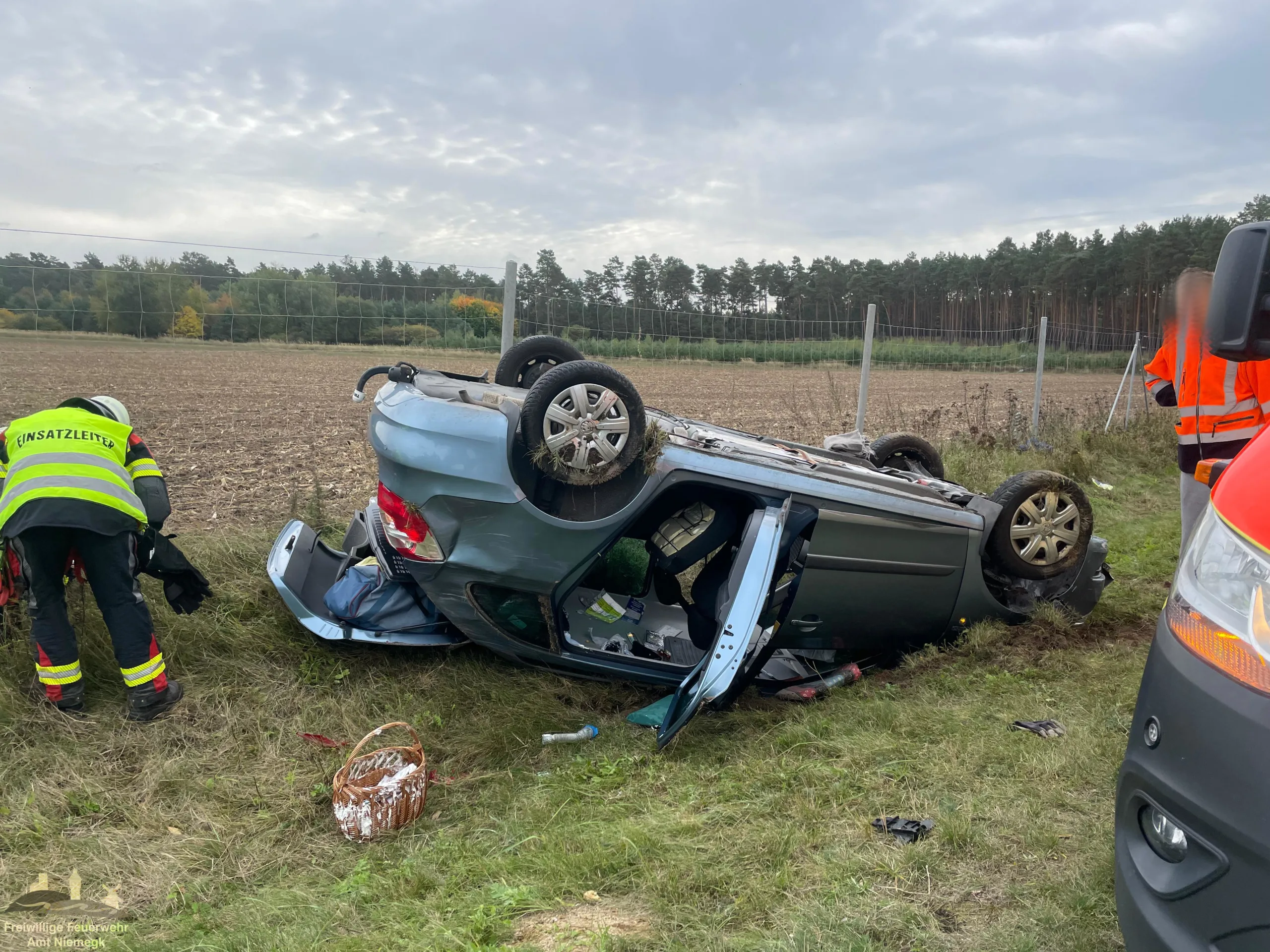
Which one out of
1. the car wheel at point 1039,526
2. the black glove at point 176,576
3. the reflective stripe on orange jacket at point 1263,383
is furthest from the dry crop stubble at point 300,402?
the reflective stripe on orange jacket at point 1263,383

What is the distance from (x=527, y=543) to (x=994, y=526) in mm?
2344

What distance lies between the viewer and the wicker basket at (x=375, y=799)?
291 centimetres

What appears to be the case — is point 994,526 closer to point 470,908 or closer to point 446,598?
point 446,598

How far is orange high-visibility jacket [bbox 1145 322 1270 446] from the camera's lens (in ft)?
14.4

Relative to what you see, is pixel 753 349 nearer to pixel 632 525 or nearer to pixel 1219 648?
pixel 632 525

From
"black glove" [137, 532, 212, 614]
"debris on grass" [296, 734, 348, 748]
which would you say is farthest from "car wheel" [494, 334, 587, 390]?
"debris on grass" [296, 734, 348, 748]

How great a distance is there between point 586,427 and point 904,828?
5.97ft

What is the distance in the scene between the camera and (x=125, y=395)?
11.4 metres

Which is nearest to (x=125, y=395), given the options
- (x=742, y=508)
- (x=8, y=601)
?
(x=8, y=601)

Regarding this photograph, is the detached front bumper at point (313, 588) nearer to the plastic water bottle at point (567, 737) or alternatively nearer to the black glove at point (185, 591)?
the black glove at point (185, 591)

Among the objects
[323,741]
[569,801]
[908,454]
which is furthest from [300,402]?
[569,801]

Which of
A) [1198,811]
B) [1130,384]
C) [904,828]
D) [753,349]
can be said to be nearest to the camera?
[1198,811]

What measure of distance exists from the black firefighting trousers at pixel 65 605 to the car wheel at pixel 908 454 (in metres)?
4.23

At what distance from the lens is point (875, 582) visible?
3895 mm
